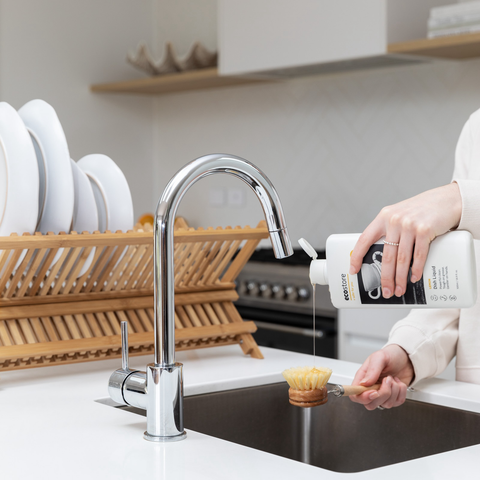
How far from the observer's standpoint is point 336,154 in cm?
305

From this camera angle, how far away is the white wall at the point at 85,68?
335cm

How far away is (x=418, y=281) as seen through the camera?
34.4 inches

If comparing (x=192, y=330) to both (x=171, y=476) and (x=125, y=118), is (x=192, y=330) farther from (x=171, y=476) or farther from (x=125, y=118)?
(x=125, y=118)

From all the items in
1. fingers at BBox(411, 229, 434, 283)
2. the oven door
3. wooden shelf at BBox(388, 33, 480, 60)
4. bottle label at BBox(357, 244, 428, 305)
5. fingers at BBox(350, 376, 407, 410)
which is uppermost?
wooden shelf at BBox(388, 33, 480, 60)

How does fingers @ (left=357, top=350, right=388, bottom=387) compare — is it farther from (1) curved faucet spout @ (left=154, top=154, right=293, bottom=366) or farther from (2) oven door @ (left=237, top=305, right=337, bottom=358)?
(2) oven door @ (left=237, top=305, right=337, bottom=358)

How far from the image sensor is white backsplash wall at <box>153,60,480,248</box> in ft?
8.96

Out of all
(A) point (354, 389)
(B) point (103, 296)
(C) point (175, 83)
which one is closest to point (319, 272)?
(A) point (354, 389)

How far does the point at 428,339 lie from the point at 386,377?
0.16 m

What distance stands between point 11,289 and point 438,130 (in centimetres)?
200

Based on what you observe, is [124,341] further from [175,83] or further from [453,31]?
[175,83]

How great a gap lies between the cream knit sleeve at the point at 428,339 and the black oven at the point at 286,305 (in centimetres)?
128

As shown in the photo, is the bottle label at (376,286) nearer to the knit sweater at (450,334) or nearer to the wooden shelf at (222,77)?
the knit sweater at (450,334)

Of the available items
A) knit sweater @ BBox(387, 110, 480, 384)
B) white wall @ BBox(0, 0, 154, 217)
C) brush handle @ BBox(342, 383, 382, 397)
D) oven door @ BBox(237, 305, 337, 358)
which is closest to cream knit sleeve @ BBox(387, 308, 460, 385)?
knit sweater @ BBox(387, 110, 480, 384)

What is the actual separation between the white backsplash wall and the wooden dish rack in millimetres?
1624
